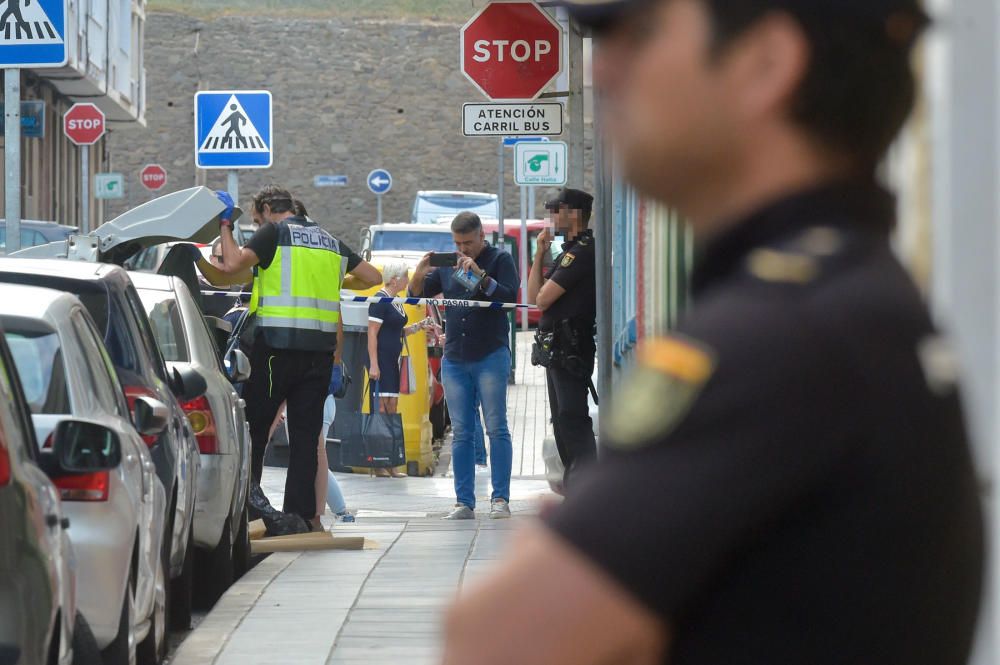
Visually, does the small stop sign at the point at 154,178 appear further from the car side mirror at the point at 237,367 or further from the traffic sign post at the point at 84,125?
the car side mirror at the point at 237,367

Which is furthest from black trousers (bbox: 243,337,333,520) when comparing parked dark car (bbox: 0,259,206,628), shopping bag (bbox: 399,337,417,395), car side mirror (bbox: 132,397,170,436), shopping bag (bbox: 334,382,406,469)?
shopping bag (bbox: 399,337,417,395)

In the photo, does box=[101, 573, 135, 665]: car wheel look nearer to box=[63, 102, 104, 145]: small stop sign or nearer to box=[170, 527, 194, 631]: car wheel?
box=[170, 527, 194, 631]: car wheel

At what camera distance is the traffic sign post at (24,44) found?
1041 centimetres

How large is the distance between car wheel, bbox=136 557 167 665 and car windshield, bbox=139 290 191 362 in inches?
98.8

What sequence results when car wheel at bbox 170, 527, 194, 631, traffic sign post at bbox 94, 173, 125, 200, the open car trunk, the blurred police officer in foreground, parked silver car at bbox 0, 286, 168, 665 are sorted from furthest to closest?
1. traffic sign post at bbox 94, 173, 125, 200
2. the open car trunk
3. car wheel at bbox 170, 527, 194, 631
4. parked silver car at bbox 0, 286, 168, 665
5. the blurred police officer in foreground

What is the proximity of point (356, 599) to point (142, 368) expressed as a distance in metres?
1.30

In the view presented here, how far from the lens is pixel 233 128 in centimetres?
1698

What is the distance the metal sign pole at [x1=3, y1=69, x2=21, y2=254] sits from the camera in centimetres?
1002

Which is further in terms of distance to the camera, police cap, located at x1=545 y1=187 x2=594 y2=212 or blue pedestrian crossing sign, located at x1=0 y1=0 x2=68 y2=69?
police cap, located at x1=545 y1=187 x2=594 y2=212

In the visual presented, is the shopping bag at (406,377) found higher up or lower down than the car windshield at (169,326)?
lower down

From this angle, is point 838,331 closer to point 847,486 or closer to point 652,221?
point 847,486

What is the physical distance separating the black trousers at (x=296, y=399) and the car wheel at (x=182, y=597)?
2.38m

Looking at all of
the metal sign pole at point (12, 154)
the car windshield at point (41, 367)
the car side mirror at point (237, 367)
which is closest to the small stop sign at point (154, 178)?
the metal sign pole at point (12, 154)

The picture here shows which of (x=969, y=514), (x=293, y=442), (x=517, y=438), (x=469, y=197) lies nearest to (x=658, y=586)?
(x=969, y=514)
